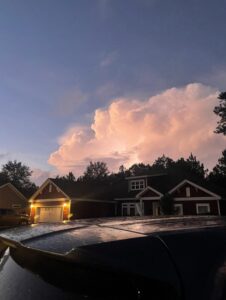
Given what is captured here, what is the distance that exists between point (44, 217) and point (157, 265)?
4380cm

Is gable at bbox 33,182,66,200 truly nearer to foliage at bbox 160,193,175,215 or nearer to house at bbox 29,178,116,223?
house at bbox 29,178,116,223

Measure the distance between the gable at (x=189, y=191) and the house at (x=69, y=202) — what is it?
10.6m

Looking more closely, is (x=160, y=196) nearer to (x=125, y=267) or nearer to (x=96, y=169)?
(x=125, y=267)

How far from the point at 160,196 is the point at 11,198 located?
27492mm

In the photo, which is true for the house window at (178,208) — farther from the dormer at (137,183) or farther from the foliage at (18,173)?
the foliage at (18,173)

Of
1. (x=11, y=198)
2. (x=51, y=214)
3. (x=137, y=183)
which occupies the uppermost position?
(x=137, y=183)

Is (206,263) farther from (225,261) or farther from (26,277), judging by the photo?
(26,277)

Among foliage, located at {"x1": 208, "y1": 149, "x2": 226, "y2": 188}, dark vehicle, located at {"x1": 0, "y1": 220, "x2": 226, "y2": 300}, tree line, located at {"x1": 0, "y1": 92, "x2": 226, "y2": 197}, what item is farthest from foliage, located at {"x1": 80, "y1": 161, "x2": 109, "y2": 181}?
dark vehicle, located at {"x1": 0, "y1": 220, "x2": 226, "y2": 300}

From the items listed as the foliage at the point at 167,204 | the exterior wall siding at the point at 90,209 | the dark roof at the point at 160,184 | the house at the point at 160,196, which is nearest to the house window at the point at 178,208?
the house at the point at 160,196

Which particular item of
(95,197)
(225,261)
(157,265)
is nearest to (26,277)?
(157,265)

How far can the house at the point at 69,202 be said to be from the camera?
40125 mm

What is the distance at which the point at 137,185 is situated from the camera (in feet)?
138

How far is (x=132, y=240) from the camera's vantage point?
4.99ft

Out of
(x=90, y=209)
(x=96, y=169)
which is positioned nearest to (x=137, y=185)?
(x=90, y=209)
